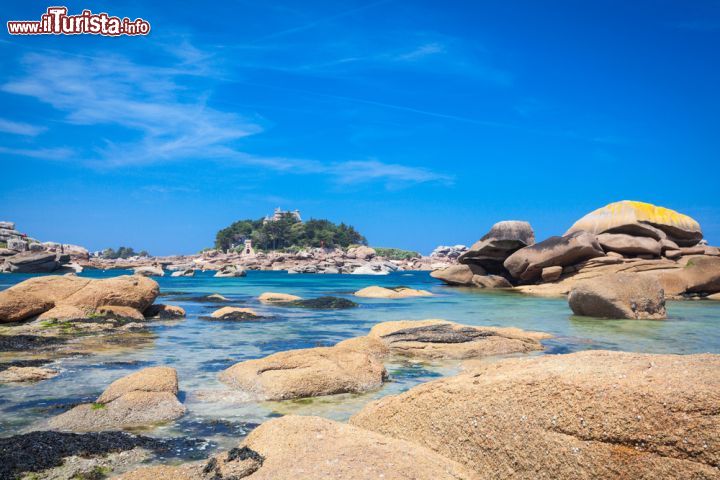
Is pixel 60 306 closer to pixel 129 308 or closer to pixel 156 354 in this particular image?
pixel 129 308

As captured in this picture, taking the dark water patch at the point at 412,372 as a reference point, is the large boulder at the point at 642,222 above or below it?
above

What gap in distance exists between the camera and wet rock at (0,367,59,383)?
8641 millimetres

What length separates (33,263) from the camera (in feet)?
233

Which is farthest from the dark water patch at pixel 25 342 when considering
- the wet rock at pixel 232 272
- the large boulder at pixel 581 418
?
the wet rock at pixel 232 272

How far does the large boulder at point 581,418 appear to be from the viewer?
3.48 m

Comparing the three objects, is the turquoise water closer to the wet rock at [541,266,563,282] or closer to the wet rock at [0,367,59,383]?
the wet rock at [0,367,59,383]

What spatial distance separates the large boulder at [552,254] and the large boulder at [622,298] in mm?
14992

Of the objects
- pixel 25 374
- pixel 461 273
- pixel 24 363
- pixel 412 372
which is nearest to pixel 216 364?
pixel 25 374

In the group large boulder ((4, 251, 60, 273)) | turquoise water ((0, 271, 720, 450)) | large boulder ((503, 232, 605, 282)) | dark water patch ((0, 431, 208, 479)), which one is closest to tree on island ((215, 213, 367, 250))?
large boulder ((4, 251, 60, 273))

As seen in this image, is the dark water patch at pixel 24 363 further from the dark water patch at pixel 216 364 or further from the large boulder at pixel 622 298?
the large boulder at pixel 622 298

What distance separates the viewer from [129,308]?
18.5 meters

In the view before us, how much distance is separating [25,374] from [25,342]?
4.61m

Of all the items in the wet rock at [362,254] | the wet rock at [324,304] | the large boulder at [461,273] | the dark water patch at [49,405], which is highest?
the wet rock at [362,254]

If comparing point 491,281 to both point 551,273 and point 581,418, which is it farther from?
point 581,418
